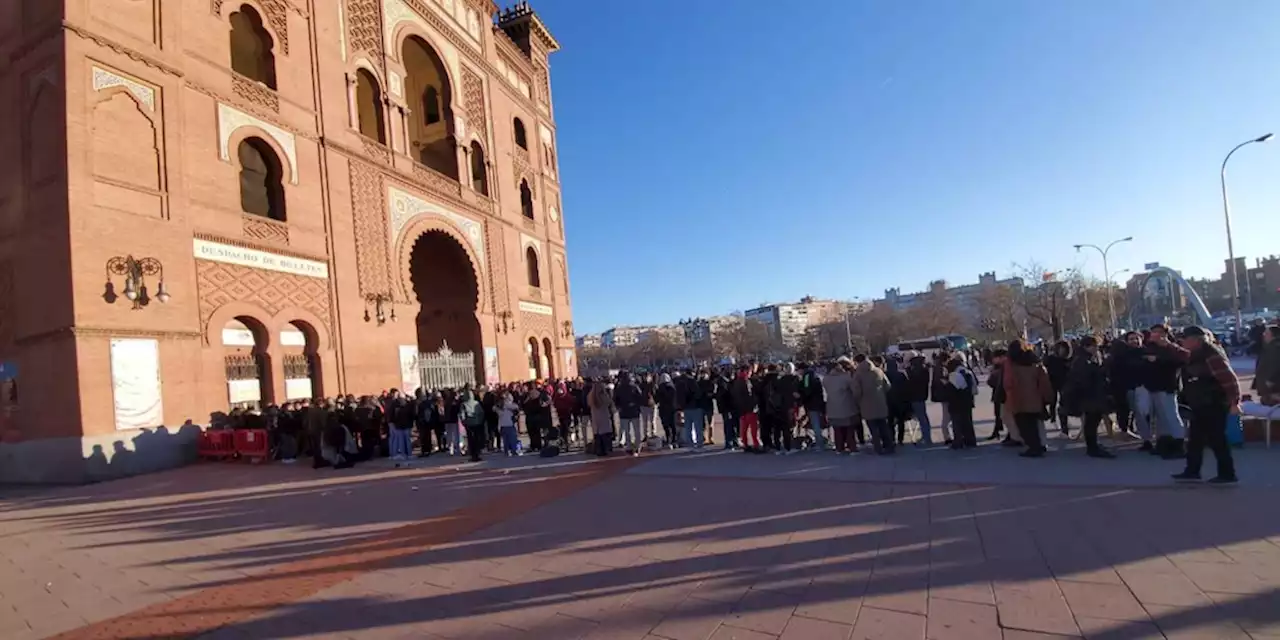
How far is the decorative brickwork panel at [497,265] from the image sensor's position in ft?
88.0

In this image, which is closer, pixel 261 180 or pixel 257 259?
pixel 257 259

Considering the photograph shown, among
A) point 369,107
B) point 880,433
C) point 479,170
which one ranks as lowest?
point 880,433

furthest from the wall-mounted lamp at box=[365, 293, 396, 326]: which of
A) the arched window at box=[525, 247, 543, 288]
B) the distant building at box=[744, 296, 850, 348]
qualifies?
the distant building at box=[744, 296, 850, 348]

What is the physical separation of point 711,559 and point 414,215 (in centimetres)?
1989

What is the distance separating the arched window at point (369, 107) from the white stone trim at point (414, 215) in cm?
202

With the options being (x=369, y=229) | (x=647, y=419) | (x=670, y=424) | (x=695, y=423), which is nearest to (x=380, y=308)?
(x=369, y=229)

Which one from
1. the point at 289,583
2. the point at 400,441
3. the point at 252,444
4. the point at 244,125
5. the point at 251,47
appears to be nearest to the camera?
the point at 289,583

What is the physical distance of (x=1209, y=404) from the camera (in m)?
6.57

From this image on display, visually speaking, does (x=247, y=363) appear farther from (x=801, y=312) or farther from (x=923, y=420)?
(x=801, y=312)

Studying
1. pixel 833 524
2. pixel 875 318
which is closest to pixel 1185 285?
pixel 875 318

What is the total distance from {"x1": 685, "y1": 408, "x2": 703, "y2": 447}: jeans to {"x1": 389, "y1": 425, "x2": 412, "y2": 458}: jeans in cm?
631

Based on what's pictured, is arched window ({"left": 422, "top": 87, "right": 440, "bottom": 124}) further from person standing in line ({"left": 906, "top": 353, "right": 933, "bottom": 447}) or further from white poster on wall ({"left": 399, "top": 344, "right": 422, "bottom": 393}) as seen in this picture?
person standing in line ({"left": 906, "top": 353, "right": 933, "bottom": 447})

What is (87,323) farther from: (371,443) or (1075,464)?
(1075,464)

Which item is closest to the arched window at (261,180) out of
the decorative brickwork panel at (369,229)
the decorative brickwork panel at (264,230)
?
the decorative brickwork panel at (264,230)
